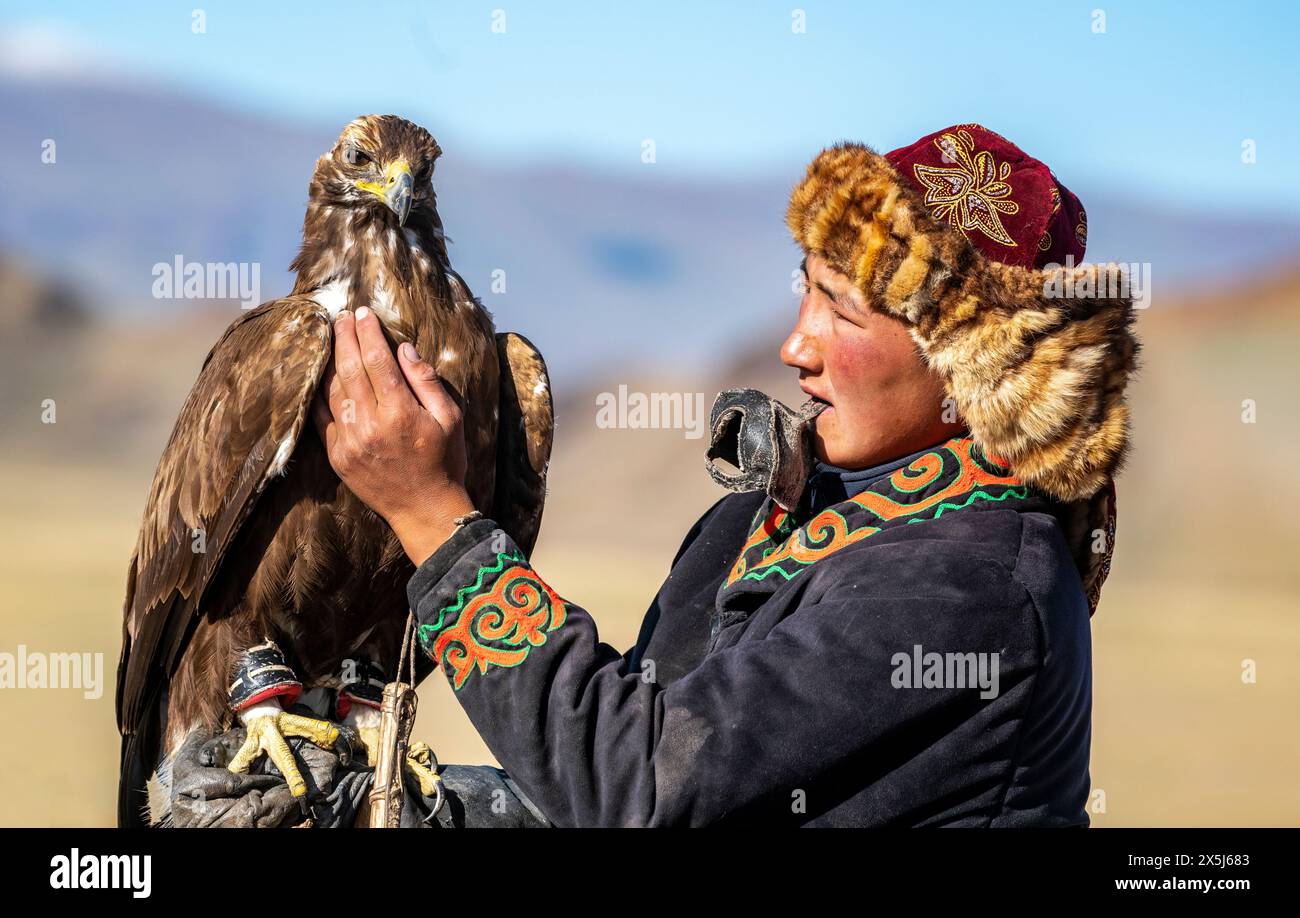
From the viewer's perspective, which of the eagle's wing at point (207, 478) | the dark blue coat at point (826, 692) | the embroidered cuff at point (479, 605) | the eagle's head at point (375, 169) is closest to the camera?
the dark blue coat at point (826, 692)

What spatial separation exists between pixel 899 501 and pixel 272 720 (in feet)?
5.32

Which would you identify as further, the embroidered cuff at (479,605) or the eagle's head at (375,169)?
the eagle's head at (375,169)

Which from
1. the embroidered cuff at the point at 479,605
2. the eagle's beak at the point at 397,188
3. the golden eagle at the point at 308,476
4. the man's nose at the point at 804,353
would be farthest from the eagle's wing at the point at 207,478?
the man's nose at the point at 804,353

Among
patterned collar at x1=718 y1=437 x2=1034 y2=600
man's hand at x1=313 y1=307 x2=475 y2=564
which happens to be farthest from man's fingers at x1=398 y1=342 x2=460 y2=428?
patterned collar at x1=718 y1=437 x2=1034 y2=600

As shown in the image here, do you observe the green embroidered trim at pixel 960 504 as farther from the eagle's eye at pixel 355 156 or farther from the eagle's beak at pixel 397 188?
the eagle's eye at pixel 355 156

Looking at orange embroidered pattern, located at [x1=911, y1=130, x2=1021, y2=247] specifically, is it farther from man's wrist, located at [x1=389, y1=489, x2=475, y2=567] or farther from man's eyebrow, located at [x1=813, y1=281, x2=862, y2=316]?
man's wrist, located at [x1=389, y1=489, x2=475, y2=567]

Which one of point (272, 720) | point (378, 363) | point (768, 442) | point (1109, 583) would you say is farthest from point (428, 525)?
point (1109, 583)

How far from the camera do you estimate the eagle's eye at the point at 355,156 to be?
3.40 metres

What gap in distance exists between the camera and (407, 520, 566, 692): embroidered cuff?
6.90 feet

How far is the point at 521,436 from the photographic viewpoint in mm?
3416

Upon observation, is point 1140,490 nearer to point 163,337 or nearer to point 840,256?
point 163,337

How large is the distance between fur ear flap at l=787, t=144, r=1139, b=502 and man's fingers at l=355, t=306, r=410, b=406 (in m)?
0.92

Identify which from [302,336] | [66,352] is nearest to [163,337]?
[66,352]

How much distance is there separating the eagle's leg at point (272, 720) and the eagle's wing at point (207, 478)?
0.77ft
